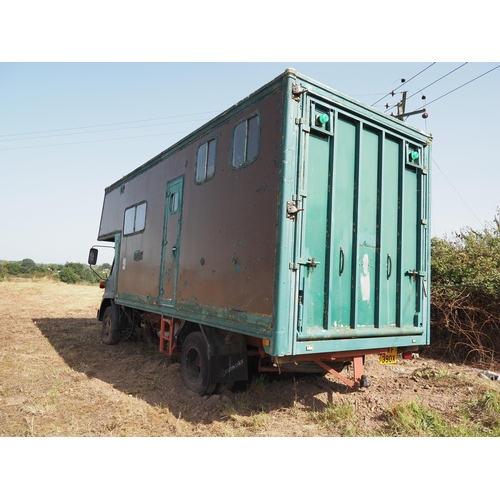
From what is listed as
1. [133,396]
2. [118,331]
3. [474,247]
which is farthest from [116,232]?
[474,247]

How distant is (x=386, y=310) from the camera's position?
4.33 metres

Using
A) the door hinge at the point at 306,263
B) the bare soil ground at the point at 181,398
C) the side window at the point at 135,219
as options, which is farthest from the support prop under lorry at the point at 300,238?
the side window at the point at 135,219

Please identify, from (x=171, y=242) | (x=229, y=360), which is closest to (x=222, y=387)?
(x=229, y=360)

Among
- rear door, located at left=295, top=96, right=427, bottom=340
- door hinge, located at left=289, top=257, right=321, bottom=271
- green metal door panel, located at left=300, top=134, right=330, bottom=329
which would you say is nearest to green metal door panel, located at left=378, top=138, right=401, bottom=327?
rear door, located at left=295, top=96, right=427, bottom=340

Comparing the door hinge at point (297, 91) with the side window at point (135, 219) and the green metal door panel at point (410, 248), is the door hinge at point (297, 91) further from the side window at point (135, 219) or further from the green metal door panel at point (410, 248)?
the side window at point (135, 219)

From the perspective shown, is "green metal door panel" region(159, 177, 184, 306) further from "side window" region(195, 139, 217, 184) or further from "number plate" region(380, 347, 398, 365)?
"number plate" region(380, 347, 398, 365)

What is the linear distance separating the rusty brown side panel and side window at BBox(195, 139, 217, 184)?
4.1 inches

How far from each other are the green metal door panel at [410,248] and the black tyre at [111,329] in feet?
20.3

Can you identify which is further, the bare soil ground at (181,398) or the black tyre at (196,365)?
the black tyre at (196,365)

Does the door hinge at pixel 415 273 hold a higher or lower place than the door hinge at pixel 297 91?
lower

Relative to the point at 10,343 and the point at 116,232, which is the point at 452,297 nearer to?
the point at 116,232

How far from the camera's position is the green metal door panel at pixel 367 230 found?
4145mm

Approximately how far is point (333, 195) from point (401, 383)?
3.19m

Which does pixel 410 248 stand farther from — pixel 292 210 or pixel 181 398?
pixel 181 398
